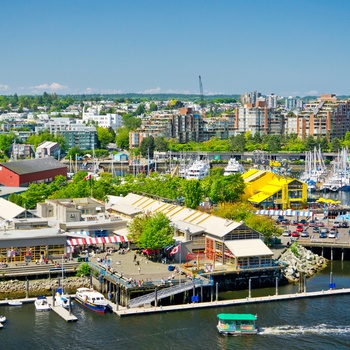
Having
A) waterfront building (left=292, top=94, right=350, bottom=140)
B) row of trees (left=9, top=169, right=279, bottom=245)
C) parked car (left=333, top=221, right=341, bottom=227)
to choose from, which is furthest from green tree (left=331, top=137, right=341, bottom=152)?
parked car (left=333, top=221, right=341, bottom=227)

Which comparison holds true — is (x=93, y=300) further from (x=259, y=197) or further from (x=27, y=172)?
(x=27, y=172)

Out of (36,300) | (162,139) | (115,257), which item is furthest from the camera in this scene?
(162,139)

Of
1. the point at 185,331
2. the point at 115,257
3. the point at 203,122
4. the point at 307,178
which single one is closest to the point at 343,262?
the point at 115,257

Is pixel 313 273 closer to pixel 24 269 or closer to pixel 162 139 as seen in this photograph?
pixel 24 269

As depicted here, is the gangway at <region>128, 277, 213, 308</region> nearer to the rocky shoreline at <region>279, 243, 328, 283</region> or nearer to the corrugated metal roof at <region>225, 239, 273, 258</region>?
the corrugated metal roof at <region>225, 239, 273, 258</region>

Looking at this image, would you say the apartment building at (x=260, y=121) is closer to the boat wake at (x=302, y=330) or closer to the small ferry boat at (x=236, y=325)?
the boat wake at (x=302, y=330)

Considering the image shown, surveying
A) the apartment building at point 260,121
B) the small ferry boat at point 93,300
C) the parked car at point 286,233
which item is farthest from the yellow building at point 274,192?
the apartment building at point 260,121
